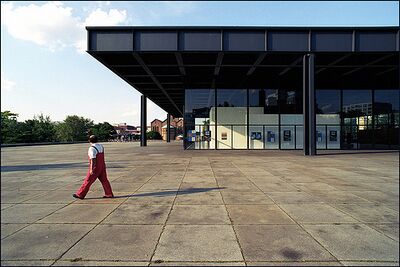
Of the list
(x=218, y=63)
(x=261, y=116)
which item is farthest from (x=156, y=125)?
(x=218, y=63)

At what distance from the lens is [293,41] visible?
16.3m

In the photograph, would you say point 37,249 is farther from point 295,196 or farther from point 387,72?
point 387,72

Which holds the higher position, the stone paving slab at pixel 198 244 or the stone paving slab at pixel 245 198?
the stone paving slab at pixel 245 198

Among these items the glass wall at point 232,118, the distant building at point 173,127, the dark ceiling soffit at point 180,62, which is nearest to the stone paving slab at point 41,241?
the dark ceiling soffit at point 180,62

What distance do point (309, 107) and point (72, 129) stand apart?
6702cm

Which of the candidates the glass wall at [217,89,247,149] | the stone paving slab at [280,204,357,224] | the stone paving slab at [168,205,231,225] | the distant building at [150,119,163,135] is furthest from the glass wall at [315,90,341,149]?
the distant building at [150,119,163,135]

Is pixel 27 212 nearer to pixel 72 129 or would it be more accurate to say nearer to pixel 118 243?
pixel 118 243

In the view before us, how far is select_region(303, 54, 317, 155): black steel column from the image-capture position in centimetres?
1709

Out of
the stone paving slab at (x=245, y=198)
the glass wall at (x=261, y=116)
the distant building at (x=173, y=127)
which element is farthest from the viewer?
the distant building at (x=173, y=127)

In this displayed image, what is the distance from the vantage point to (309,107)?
679 inches

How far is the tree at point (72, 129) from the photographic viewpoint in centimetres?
6681

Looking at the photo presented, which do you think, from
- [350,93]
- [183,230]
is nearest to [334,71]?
[350,93]

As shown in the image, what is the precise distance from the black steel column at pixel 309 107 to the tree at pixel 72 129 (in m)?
61.2

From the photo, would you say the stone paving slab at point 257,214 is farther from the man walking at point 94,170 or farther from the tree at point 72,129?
the tree at point 72,129
